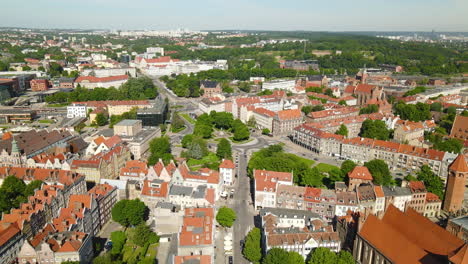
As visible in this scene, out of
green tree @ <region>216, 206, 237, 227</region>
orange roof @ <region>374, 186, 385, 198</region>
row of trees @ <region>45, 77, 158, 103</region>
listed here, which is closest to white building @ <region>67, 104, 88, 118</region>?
row of trees @ <region>45, 77, 158, 103</region>

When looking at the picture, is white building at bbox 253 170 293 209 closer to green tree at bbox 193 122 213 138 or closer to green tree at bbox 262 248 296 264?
green tree at bbox 262 248 296 264

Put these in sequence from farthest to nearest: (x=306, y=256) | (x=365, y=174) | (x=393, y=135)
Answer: (x=393, y=135) < (x=365, y=174) < (x=306, y=256)

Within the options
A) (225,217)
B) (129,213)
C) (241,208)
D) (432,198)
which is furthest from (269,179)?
(432,198)

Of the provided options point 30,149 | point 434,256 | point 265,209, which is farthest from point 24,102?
point 434,256

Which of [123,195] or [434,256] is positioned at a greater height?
[434,256]

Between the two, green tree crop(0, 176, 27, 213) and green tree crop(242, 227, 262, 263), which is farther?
green tree crop(0, 176, 27, 213)

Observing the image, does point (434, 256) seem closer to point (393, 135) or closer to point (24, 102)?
point (393, 135)

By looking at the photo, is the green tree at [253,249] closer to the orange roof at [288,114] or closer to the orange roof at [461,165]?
the orange roof at [461,165]

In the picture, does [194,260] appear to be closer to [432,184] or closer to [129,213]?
[129,213]
